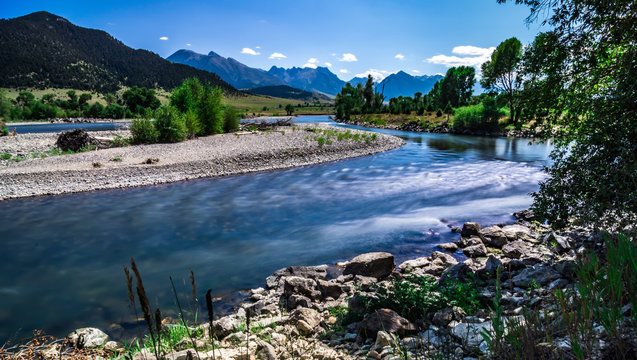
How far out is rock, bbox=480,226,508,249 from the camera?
371 inches

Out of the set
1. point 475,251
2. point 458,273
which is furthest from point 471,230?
point 458,273

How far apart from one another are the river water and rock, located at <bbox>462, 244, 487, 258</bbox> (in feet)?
3.30

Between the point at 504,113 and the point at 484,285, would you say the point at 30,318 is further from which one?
the point at 504,113

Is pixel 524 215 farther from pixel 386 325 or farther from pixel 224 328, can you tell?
pixel 224 328

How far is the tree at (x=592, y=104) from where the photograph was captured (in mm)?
5785

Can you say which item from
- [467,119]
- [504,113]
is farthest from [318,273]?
[504,113]

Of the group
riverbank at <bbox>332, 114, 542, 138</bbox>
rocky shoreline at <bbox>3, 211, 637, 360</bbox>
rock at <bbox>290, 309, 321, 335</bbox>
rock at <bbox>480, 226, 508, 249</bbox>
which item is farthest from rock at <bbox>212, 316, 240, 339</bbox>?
riverbank at <bbox>332, 114, 542, 138</bbox>

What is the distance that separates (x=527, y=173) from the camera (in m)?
21.7

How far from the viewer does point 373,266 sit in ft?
25.1

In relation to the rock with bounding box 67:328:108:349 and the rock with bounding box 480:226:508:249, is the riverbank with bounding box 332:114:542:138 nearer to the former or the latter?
the rock with bounding box 480:226:508:249

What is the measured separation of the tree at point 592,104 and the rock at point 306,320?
5.08 metres

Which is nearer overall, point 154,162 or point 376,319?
point 376,319

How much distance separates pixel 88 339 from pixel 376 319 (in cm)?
461

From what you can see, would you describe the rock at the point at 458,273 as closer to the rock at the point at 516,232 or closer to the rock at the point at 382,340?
the rock at the point at 382,340
